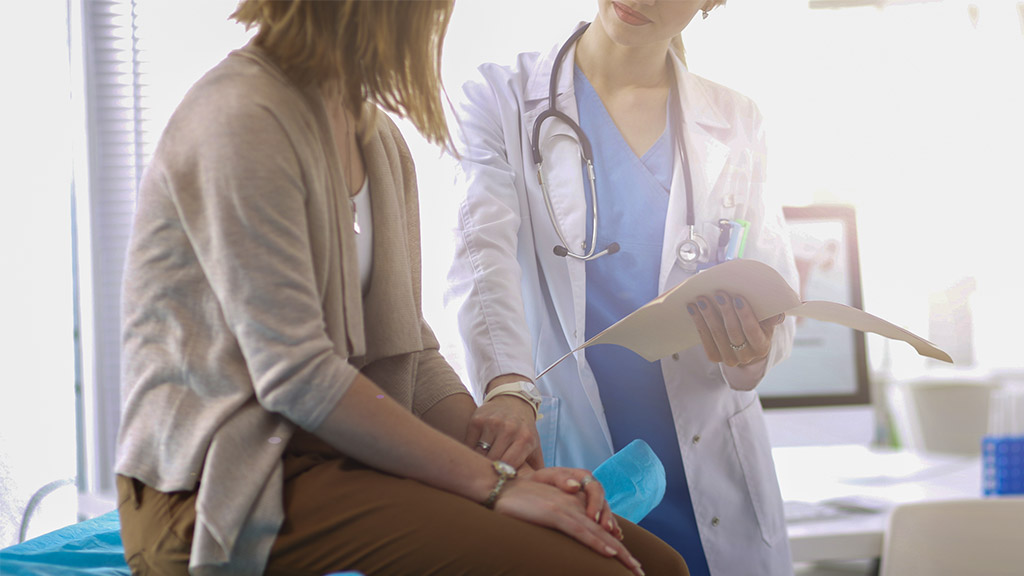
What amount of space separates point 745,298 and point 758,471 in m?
0.35

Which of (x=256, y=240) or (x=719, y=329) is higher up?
(x=256, y=240)

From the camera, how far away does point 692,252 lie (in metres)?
1.10

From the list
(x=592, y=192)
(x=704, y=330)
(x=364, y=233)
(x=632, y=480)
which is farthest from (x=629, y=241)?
(x=364, y=233)

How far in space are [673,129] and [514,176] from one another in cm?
24

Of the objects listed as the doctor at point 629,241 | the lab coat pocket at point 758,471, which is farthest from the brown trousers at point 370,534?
the lab coat pocket at point 758,471

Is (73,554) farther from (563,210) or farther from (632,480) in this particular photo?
(563,210)

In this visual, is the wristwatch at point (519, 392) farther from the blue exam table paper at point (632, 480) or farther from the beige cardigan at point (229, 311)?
the beige cardigan at point (229, 311)

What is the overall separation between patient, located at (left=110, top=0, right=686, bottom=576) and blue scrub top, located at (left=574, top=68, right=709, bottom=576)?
0.49 meters

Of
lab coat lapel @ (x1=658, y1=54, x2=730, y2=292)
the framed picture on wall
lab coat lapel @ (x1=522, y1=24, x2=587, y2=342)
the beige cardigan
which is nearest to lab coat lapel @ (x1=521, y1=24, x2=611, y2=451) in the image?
lab coat lapel @ (x1=522, y1=24, x2=587, y2=342)

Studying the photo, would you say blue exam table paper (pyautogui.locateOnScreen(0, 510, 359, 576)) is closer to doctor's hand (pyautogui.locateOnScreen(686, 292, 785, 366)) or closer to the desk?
doctor's hand (pyautogui.locateOnScreen(686, 292, 785, 366))

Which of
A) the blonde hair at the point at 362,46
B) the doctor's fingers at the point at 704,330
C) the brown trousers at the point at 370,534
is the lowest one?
the brown trousers at the point at 370,534

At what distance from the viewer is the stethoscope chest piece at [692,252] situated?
3.59 feet

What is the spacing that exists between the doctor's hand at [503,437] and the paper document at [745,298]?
0.11 m

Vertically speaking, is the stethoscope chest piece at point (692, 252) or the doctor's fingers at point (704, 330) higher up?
the stethoscope chest piece at point (692, 252)
